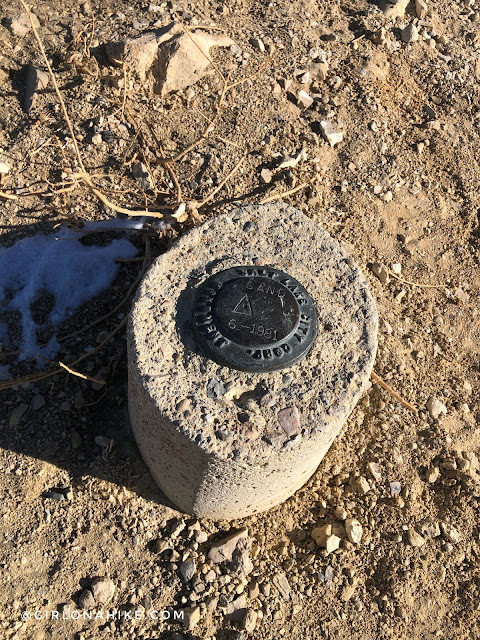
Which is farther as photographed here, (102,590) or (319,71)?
(319,71)

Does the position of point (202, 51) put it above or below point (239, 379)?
above

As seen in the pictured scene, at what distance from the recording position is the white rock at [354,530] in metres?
2.55

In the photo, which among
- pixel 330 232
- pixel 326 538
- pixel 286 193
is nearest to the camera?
pixel 326 538

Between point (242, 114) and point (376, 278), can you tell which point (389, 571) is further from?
point (242, 114)

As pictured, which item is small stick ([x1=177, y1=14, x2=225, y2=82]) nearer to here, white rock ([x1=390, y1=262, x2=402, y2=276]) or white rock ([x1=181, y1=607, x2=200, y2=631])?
white rock ([x1=390, y1=262, x2=402, y2=276])

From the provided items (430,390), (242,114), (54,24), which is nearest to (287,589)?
(430,390)

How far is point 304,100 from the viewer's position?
368cm

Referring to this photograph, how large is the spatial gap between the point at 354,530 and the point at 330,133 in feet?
7.61

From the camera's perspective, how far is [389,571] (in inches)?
99.7

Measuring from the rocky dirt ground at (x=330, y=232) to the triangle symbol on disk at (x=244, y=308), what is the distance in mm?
884

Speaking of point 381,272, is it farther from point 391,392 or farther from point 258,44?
point 258,44

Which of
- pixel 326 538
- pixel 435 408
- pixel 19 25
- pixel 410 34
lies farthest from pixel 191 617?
pixel 410 34

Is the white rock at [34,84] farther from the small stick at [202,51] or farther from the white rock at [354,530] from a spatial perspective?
the white rock at [354,530]

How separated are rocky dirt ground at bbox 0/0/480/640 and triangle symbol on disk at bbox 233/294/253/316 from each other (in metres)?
0.88
